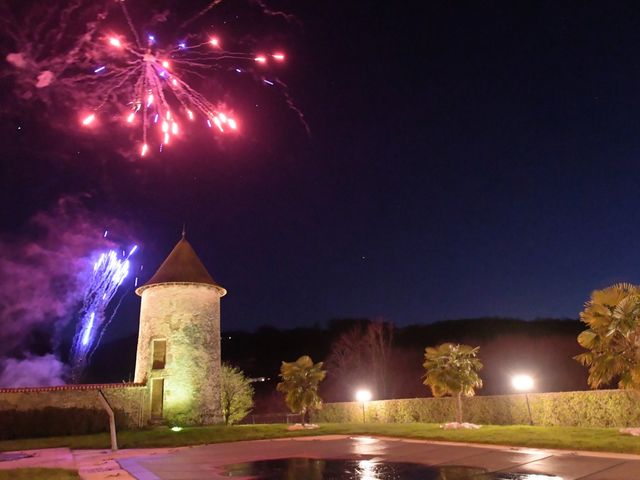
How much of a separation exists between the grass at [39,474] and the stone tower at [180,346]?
16.1 metres

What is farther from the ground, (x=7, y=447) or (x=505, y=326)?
(x=505, y=326)

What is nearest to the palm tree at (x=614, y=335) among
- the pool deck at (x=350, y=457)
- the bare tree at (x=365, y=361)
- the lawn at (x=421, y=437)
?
the lawn at (x=421, y=437)

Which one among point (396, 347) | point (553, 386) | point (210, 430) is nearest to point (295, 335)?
point (396, 347)

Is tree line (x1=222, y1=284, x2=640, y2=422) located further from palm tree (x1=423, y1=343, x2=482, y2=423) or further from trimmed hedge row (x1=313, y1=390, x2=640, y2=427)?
trimmed hedge row (x1=313, y1=390, x2=640, y2=427)

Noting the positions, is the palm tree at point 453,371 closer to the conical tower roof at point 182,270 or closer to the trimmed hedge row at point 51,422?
the conical tower roof at point 182,270

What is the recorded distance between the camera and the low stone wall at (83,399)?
891 inches

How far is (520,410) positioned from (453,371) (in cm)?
367

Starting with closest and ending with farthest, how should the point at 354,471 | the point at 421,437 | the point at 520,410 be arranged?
the point at 354,471 → the point at 421,437 → the point at 520,410

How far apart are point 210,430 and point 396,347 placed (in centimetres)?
3823

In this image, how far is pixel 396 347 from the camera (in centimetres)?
5812

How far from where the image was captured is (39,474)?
10.7 meters

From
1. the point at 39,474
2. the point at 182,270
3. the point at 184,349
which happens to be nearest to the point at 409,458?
the point at 39,474

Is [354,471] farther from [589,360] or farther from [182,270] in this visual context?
[182,270]

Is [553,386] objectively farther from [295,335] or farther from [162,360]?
[295,335]
